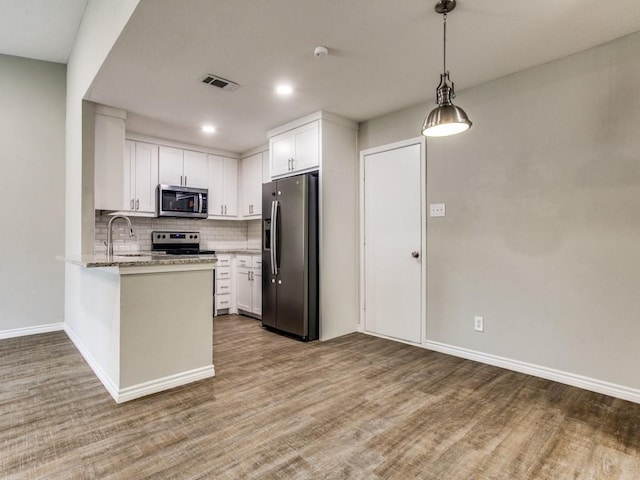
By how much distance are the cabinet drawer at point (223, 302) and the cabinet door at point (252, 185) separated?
1295 mm

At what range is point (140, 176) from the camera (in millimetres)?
4527

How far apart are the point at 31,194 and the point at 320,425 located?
417 cm

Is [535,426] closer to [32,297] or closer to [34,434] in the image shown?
[34,434]

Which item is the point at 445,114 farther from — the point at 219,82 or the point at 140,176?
the point at 140,176

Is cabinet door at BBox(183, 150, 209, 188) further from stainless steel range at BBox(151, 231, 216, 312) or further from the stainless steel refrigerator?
the stainless steel refrigerator

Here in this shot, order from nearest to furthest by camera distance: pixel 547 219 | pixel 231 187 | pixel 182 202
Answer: pixel 547 219
pixel 182 202
pixel 231 187

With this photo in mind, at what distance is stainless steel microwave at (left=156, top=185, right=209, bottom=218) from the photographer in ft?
14.9

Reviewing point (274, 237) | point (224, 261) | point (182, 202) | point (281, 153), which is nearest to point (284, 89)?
point (281, 153)

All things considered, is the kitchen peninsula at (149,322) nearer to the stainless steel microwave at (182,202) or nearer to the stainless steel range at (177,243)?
the stainless steel microwave at (182,202)

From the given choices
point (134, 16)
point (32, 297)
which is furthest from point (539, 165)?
point (32, 297)

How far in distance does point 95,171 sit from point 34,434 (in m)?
2.53

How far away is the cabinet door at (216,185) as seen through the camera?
17.1 feet

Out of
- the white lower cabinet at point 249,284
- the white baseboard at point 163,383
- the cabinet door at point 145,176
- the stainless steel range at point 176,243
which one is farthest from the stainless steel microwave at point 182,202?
the white baseboard at point 163,383

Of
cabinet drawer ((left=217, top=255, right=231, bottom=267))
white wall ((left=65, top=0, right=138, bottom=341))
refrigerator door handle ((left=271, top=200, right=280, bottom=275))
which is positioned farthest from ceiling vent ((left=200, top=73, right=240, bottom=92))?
cabinet drawer ((left=217, top=255, right=231, bottom=267))
